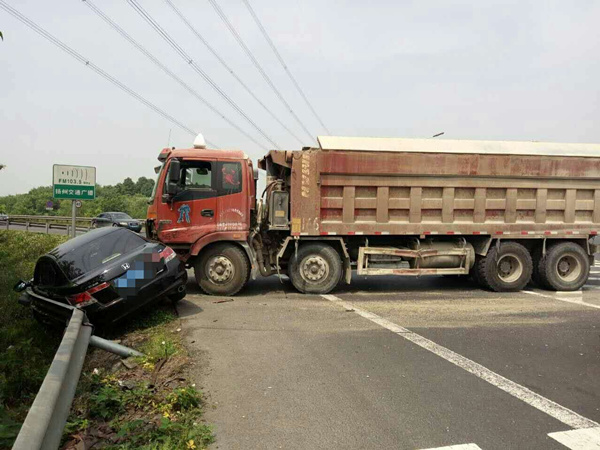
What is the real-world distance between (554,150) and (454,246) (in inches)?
110

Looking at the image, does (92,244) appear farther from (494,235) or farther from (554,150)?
(554,150)

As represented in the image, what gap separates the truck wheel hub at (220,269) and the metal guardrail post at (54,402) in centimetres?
445

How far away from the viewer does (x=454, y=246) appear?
8.54m

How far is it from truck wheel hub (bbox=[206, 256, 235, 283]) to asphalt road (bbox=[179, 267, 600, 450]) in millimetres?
437

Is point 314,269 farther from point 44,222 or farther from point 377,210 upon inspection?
point 44,222

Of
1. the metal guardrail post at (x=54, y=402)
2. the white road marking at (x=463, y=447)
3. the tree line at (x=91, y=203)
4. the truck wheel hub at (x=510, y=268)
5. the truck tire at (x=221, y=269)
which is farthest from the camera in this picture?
the tree line at (x=91, y=203)

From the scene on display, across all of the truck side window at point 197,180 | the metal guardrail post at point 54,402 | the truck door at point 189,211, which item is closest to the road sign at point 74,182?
the truck door at point 189,211

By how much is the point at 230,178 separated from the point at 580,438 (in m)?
6.37

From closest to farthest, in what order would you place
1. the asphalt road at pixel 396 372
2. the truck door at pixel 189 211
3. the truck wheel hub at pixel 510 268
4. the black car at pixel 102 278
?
1. the asphalt road at pixel 396 372
2. the black car at pixel 102 278
3. the truck door at pixel 189 211
4. the truck wheel hub at pixel 510 268

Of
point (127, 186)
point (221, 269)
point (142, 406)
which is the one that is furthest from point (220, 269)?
point (127, 186)

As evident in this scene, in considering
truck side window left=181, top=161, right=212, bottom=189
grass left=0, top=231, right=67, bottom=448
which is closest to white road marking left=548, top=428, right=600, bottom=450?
grass left=0, top=231, right=67, bottom=448

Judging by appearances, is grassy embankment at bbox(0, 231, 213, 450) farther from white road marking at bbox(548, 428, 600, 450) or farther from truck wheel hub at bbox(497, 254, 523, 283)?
truck wheel hub at bbox(497, 254, 523, 283)

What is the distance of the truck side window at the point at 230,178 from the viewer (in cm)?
781

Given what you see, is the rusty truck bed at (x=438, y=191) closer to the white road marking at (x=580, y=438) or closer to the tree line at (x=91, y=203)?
the white road marking at (x=580, y=438)
